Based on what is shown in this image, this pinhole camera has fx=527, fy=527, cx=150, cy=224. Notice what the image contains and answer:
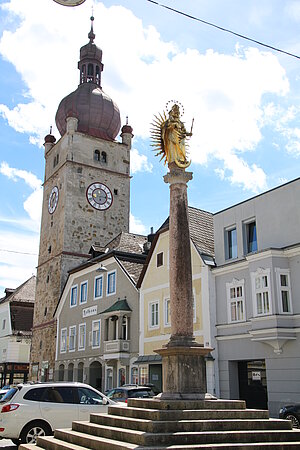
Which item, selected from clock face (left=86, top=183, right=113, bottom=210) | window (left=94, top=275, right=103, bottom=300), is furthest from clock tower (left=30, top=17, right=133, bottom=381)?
window (left=94, top=275, right=103, bottom=300)

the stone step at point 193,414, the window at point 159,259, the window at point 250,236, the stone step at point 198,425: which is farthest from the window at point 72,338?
the stone step at point 198,425

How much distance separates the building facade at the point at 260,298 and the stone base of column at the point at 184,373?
9.53m

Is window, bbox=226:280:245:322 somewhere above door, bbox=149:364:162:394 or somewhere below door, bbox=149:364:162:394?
above

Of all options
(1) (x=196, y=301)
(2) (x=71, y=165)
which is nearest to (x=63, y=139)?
(2) (x=71, y=165)

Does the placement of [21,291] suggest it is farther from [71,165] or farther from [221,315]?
[221,315]

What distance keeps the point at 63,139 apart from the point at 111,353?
24203mm

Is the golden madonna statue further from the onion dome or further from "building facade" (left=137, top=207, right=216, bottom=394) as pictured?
the onion dome

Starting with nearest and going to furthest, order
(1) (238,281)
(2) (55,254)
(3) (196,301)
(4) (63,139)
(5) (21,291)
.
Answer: (1) (238,281), (3) (196,301), (2) (55,254), (4) (63,139), (5) (21,291)

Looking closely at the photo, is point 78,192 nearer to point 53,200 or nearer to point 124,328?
point 53,200

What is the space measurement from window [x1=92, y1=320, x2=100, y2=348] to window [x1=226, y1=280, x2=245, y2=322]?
1222cm

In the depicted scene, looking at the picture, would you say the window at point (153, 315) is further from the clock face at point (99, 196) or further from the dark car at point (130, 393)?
the clock face at point (99, 196)

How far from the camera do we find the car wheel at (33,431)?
40.2ft

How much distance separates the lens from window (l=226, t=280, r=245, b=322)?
22.5 metres

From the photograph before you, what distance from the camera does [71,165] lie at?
4631 centimetres
